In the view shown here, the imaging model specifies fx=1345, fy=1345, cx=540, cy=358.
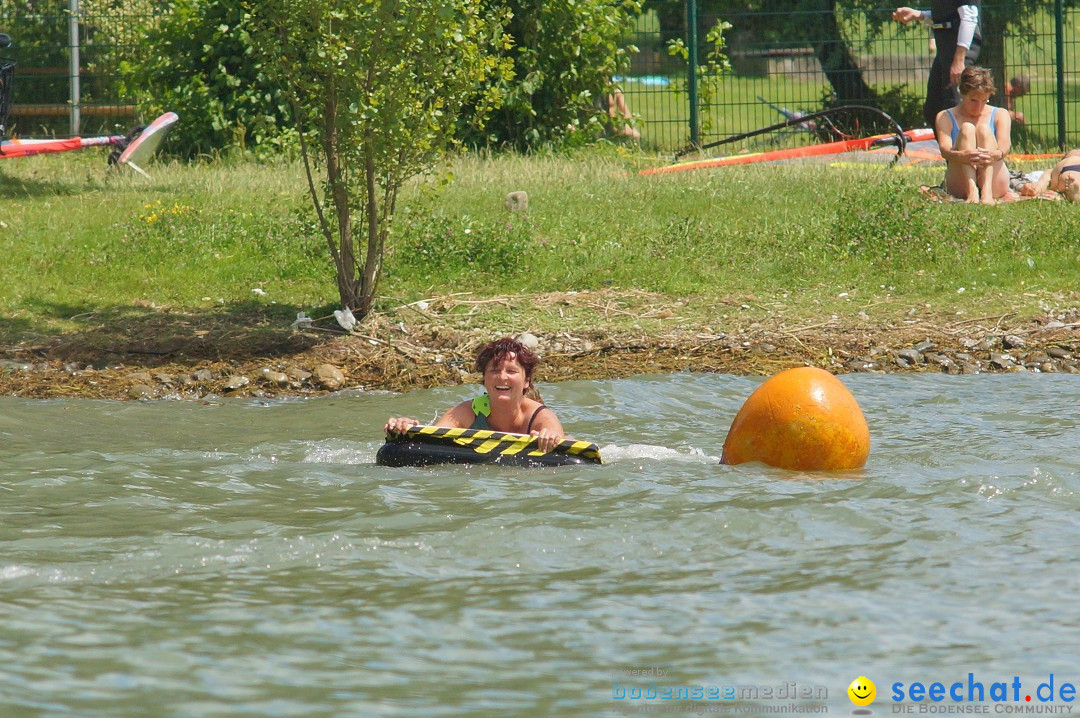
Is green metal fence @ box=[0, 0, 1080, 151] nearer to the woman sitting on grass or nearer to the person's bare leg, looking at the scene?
the person's bare leg

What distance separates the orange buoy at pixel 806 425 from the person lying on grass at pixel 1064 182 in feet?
26.3

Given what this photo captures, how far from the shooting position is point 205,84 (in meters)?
17.8

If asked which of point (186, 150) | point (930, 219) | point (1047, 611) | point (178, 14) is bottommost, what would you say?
point (1047, 611)

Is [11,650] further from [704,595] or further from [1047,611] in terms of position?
[1047,611]

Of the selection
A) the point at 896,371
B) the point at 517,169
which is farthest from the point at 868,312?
the point at 517,169

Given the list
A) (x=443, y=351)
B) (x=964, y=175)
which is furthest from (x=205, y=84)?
(x=964, y=175)

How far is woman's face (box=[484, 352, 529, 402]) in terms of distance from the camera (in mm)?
8109

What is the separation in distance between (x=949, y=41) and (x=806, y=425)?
9964 mm

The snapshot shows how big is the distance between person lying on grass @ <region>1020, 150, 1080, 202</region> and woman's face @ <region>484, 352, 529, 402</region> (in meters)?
8.34

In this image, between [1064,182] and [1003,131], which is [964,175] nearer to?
[1003,131]

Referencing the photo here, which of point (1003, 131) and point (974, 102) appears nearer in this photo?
point (974, 102)

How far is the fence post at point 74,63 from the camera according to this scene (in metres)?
20.1

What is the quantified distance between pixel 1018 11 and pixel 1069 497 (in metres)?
17.2

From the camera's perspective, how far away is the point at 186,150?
1794cm
